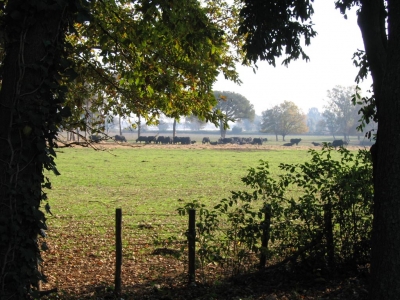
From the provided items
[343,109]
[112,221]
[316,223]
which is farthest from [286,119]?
[316,223]

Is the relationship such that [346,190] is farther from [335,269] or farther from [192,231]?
[192,231]

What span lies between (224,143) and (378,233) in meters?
79.9

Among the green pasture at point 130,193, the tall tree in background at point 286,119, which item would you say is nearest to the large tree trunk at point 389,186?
the green pasture at point 130,193

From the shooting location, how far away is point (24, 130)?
4.63 metres

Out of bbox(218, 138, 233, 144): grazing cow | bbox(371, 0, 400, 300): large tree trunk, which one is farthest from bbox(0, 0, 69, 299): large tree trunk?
bbox(218, 138, 233, 144): grazing cow

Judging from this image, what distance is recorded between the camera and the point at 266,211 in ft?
24.0

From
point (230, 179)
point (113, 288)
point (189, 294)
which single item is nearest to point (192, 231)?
point (189, 294)

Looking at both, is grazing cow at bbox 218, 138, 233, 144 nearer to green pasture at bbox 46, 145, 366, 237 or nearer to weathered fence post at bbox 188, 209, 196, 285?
green pasture at bbox 46, 145, 366, 237

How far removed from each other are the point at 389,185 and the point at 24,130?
3.70 m

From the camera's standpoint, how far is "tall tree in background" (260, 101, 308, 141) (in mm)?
117125

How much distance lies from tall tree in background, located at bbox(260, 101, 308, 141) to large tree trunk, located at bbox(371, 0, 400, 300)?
11220 cm

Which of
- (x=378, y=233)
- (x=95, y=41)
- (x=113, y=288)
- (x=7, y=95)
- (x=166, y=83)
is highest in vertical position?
(x=95, y=41)

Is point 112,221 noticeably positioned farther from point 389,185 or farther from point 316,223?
point 389,185

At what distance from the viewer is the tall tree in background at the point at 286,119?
117m
